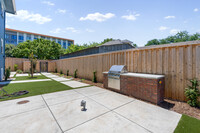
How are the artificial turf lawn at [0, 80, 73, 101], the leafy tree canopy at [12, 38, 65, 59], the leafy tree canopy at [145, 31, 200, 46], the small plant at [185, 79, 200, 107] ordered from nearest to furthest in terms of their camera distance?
the small plant at [185, 79, 200, 107] → the artificial turf lawn at [0, 80, 73, 101] → the leafy tree canopy at [12, 38, 65, 59] → the leafy tree canopy at [145, 31, 200, 46]

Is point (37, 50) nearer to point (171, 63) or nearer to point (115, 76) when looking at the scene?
point (115, 76)

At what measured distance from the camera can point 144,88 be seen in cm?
380

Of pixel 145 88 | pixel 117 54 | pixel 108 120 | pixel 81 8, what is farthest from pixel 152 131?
pixel 81 8

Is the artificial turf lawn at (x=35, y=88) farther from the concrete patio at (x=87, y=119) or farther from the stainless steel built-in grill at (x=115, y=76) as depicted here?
the stainless steel built-in grill at (x=115, y=76)

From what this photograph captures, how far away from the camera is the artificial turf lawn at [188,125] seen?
2030 mm

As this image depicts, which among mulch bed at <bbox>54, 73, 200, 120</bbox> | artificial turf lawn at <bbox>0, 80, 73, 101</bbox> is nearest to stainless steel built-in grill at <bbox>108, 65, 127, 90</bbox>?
mulch bed at <bbox>54, 73, 200, 120</bbox>

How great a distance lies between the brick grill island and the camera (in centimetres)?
348

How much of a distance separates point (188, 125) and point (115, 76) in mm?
3257

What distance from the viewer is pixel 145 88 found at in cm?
377

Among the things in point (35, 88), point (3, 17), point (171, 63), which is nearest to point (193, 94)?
point (171, 63)

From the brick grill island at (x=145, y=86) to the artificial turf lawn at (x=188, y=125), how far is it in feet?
3.29

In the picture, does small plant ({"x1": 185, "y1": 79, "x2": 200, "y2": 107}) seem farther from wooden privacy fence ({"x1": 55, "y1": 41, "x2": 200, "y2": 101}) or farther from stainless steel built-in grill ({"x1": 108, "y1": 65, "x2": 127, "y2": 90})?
stainless steel built-in grill ({"x1": 108, "y1": 65, "x2": 127, "y2": 90})

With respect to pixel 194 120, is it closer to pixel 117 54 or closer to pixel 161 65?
pixel 161 65

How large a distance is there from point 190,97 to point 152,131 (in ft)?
7.66
